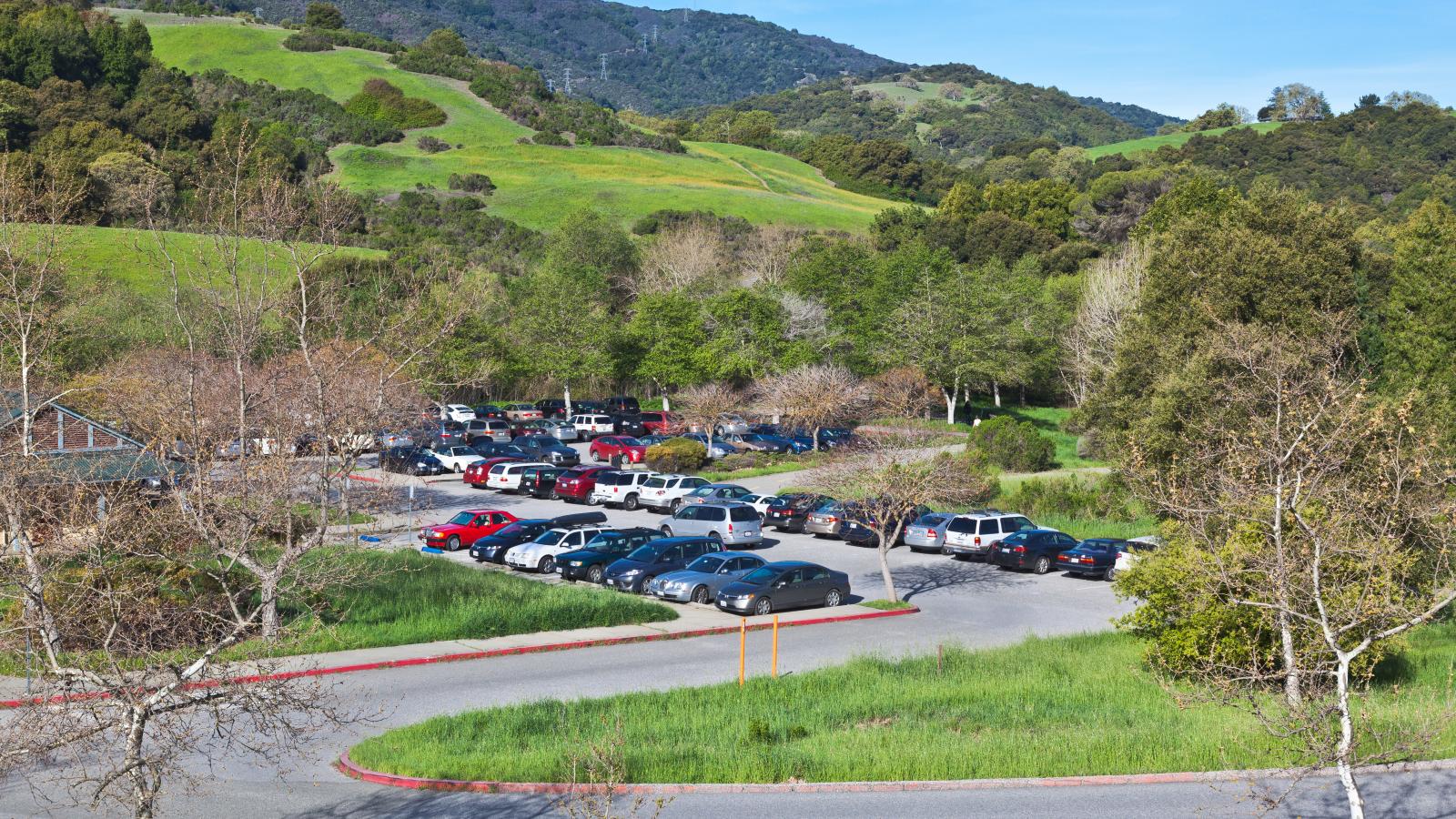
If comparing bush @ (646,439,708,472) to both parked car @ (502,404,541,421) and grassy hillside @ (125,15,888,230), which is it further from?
grassy hillside @ (125,15,888,230)

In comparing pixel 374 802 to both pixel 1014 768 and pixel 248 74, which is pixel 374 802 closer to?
pixel 1014 768

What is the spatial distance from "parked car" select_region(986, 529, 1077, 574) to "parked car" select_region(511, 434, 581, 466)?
23661 millimetres

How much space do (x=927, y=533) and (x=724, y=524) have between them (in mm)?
6455

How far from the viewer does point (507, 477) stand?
154 feet

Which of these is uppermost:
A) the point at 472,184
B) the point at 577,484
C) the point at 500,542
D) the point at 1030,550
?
the point at 472,184

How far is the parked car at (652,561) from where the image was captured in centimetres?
3016

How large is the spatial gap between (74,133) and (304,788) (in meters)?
→ 97.8

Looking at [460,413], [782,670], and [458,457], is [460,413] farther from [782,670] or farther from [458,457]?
[782,670]

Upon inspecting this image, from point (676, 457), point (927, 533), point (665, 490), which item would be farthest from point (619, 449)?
point (927, 533)

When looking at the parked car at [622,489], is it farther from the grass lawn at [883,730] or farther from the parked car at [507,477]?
the grass lawn at [883,730]

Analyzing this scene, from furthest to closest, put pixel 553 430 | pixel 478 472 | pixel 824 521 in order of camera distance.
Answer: pixel 553 430 < pixel 478 472 < pixel 824 521

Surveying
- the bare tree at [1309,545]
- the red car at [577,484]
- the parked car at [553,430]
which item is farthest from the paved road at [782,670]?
the parked car at [553,430]

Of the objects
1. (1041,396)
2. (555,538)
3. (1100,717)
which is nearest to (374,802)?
(1100,717)

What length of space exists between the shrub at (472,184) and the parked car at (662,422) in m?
62.3
